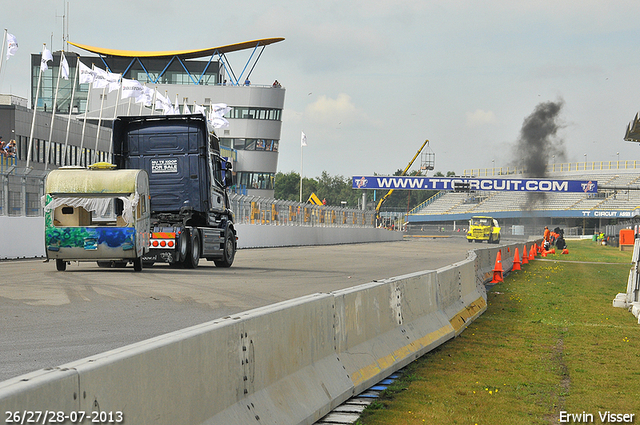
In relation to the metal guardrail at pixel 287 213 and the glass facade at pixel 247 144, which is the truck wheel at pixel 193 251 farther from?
the glass facade at pixel 247 144

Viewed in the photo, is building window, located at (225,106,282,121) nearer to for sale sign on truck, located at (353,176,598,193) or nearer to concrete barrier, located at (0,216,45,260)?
for sale sign on truck, located at (353,176,598,193)

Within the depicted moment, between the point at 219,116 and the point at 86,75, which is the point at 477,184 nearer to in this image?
the point at 219,116

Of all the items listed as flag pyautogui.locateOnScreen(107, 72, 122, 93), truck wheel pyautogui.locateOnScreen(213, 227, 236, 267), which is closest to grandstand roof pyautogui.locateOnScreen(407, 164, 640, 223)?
flag pyautogui.locateOnScreen(107, 72, 122, 93)

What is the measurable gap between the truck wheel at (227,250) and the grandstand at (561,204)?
284ft

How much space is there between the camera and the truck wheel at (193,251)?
Result: 22.0 metres

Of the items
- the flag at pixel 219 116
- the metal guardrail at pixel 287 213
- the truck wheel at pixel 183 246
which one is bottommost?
the truck wheel at pixel 183 246

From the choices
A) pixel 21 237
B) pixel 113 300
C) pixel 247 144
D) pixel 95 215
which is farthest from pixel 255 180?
pixel 113 300

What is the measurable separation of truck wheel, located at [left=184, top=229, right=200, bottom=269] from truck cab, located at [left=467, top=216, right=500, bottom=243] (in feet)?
185

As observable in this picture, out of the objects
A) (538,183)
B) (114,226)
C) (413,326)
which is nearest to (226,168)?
(114,226)

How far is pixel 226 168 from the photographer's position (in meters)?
23.6

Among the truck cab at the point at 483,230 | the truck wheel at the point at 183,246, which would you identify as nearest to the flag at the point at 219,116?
the truck cab at the point at 483,230

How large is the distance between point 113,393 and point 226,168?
20.0m

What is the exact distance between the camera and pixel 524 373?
877cm

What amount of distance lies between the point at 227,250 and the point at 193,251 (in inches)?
101
